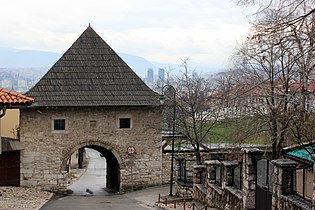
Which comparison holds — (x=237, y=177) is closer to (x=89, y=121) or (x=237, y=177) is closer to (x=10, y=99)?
(x=10, y=99)

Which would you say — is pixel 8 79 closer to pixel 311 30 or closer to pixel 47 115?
pixel 47 115

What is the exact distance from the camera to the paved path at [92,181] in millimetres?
30177

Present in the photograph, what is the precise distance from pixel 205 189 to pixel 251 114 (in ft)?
11.4

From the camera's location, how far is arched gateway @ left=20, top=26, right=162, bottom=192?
82.9 feet

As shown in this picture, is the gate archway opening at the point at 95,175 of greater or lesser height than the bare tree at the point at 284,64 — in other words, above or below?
below

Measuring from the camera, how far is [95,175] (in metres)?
42.0

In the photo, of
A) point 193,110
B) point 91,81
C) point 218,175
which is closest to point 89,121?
point 91,81

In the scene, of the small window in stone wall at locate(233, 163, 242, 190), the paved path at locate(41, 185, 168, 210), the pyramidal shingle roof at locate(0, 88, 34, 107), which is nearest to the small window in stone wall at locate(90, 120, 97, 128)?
the paved path at locate(41, 185, 168, 210)

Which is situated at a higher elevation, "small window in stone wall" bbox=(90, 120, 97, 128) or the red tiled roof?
the red tiled roof

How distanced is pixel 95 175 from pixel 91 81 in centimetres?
1689

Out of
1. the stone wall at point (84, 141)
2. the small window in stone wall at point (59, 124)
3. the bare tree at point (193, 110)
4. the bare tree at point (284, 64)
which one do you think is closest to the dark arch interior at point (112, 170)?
the stone wall at point (84, 141)

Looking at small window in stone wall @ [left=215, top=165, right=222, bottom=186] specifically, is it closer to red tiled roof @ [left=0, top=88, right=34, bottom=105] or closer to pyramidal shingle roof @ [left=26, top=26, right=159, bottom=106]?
red tiled roof @ [left=0, top=88, right=34, bottom=105]

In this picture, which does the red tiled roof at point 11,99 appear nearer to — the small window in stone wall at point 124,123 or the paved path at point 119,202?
the paved path at point 119,202

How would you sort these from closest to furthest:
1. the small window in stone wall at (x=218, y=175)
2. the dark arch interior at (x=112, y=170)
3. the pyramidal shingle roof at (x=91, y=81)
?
the small window in stone wall at (x=218, y=175)
the pyramidal shingle roof at (x=91, y=81)
the dark arch interior at (x=112, y=170)
